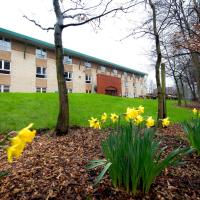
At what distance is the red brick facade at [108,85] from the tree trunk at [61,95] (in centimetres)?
3194

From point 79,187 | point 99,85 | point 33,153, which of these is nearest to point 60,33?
point 33,153

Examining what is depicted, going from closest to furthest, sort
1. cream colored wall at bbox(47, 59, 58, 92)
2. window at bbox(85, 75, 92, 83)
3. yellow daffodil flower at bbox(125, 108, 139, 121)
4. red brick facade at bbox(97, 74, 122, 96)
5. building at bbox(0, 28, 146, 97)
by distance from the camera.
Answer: yellow daffodil flower at bbox(125, 108, 139, 121) < building at bbox(0, 28, 146, 97) < cream colored wall at bbox(47, 59, 58, 92) < window at bbox(85, 75, 92, 83) < red brick facade at bbox(97, 74, 122, 96)

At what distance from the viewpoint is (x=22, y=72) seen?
28.9m

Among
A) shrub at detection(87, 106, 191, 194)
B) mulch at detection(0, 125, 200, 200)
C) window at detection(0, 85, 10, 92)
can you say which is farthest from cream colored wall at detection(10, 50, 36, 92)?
shrub at detection(87, 106, 191, 194)

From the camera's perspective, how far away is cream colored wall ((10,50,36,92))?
91.9 ft

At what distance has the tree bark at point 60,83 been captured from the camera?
306 inches

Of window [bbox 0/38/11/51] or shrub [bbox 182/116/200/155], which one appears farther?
window [bbox 0/38/11/51]

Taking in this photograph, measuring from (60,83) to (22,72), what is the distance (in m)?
22.2

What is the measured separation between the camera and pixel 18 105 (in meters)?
13.4

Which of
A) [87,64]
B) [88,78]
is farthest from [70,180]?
[87,64]

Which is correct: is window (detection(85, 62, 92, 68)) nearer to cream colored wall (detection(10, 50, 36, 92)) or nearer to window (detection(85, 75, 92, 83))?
window (detection(85, 75, 92, 83))

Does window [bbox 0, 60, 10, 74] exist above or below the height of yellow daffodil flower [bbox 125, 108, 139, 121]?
above

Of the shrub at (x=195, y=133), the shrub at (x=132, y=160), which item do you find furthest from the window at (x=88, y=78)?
the shrub at (x=132, y=160)

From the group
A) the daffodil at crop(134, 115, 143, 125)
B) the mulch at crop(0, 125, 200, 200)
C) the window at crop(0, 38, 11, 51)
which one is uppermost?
the window at crop(0, 38, 11, 51)
